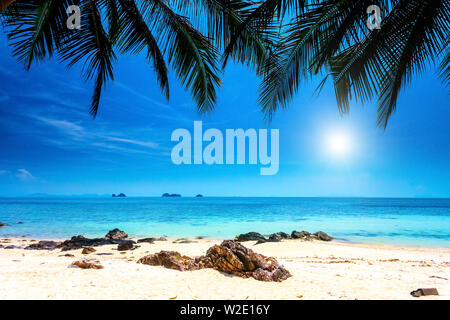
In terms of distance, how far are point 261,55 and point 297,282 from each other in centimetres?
378

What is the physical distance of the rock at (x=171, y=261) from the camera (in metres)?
3.90

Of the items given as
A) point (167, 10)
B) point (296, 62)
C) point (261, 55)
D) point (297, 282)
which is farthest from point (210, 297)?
point (167, 10)

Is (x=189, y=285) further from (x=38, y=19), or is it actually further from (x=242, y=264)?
(x=38, y=19)

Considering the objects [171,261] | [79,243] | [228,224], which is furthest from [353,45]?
[228,224]

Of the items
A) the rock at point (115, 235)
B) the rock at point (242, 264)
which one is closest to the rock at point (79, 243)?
the rock at point (115, 235)

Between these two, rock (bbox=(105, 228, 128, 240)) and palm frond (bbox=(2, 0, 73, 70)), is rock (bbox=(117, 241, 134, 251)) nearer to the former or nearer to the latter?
rock (bbox=(105, 228, 128, 240))

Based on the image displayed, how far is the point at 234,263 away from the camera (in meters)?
3.63

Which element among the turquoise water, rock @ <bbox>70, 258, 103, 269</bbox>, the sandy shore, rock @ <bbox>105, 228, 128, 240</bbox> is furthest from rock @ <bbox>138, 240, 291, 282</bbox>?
the turquoise water

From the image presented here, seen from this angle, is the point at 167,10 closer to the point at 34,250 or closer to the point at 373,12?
the point at 373,12

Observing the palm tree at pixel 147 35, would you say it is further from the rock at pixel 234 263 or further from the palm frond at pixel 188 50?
the rock at pixel 234 263

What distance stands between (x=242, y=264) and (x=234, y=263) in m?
0.12

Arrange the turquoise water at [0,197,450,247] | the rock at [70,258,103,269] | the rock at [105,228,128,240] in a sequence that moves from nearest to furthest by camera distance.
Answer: the rock at [70,258,103,269], the rock at [105,228,128,240], the turquoise water at [0,197,450,247]

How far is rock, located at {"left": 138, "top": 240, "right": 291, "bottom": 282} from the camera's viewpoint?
11.5 ft
